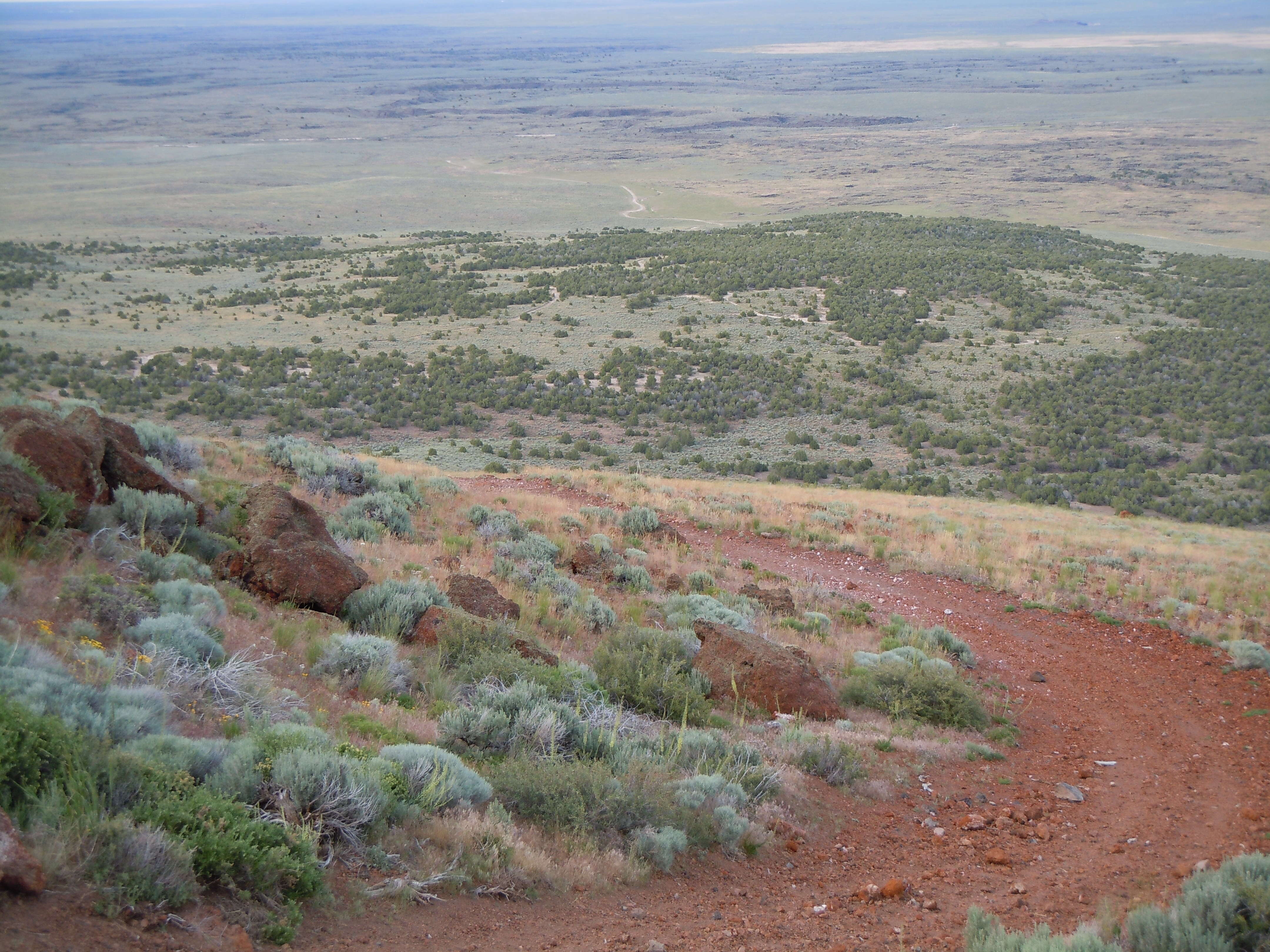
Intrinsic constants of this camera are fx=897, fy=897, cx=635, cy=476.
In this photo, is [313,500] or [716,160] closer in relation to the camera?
[313,500]

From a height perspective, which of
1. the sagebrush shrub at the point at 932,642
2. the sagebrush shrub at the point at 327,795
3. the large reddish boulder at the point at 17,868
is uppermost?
the large reddish boulder at the point at 17,868

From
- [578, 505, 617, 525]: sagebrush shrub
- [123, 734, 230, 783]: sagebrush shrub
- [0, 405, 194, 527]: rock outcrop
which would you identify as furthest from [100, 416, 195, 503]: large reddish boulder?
[578, 505, 617, 525]: sagebrush shrub

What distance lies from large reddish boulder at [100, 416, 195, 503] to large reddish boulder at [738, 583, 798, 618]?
18.4 ft

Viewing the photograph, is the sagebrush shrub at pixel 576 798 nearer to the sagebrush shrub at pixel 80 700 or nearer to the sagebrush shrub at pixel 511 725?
the sagebrush shrub at pixel 511 725

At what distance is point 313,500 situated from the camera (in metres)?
9.77

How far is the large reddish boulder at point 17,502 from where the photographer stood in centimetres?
539

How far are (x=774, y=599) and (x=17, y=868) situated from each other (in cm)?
783

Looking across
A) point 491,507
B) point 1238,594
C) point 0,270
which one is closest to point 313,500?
point 491,507

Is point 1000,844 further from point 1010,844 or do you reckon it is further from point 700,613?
point 700,613

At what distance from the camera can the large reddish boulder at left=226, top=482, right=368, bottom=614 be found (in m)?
6.40

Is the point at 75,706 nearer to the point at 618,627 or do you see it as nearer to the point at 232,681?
the point at 232,681

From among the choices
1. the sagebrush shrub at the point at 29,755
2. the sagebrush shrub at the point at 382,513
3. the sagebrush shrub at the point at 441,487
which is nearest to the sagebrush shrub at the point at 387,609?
the sagebrush shrub at the point at 382,513

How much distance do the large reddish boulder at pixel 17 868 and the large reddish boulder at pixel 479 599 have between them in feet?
14.1

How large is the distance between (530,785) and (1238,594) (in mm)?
10676
